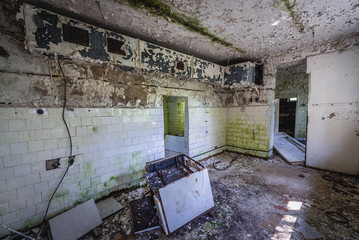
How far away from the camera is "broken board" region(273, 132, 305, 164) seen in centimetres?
414

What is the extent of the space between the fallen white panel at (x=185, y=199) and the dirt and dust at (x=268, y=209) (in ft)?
0.55

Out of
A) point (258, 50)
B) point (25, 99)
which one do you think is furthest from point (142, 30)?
point (258, 50)

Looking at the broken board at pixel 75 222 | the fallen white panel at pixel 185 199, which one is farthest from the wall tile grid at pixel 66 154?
the fallen white panel at pixel 185 199

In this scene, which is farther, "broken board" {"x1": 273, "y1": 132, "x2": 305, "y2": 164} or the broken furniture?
"broken board" {"x1": 273, "y1": 132, "x2": 305, "y2": 164}

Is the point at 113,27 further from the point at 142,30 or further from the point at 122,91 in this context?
the point at 122,91

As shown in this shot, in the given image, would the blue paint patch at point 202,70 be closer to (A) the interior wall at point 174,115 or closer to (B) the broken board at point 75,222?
(A) the interior wall at point 174,115

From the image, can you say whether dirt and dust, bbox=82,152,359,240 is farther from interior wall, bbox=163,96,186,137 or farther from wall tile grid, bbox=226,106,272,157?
interior wall, bbox=163,96,186,137

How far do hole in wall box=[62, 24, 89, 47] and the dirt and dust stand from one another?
8.85 ft

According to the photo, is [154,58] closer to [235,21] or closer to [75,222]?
[235,21]

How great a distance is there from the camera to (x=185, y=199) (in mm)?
1939

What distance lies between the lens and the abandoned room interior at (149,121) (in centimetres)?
181

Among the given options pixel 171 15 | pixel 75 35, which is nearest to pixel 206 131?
pixel 171 15

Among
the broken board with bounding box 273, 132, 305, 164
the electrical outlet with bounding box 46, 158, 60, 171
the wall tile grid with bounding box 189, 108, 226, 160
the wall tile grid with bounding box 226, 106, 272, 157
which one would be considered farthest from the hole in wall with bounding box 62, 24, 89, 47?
the broken board with bounding box 273, 132, 305, 164

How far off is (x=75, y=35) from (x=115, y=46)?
0.53 metres
